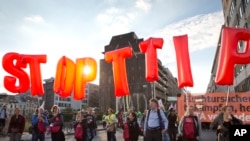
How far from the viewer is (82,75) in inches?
538

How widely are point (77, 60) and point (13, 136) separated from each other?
460 cm

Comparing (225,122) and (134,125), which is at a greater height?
(225,122)

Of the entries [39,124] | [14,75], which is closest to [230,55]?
[39,124]

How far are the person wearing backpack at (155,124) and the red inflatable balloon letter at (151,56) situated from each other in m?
3.04

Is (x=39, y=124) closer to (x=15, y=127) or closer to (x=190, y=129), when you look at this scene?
(x=15, y=127)

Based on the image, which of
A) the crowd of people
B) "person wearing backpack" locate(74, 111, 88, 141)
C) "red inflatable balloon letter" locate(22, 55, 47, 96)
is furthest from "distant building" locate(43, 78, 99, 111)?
"person wearing backpack" locate(74, 111, 88, 141)

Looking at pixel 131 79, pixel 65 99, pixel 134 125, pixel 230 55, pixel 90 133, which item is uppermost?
pixel 131 79

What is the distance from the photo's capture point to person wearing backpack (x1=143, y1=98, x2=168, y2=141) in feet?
28.1

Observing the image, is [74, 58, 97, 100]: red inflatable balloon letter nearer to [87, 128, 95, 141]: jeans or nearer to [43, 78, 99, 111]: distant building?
[87, 128, 95, 141]: jeans

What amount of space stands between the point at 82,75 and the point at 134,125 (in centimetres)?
419

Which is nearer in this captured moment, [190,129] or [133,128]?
[190,129]

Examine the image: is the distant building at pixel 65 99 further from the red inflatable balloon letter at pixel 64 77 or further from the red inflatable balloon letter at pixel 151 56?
the red inflatable balloon letter at pixel 151 56

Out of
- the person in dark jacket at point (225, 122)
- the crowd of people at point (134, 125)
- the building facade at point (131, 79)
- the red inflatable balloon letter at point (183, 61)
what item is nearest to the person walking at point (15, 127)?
the crowd of people at point (134, 125)

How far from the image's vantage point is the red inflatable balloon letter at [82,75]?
1343 cm
